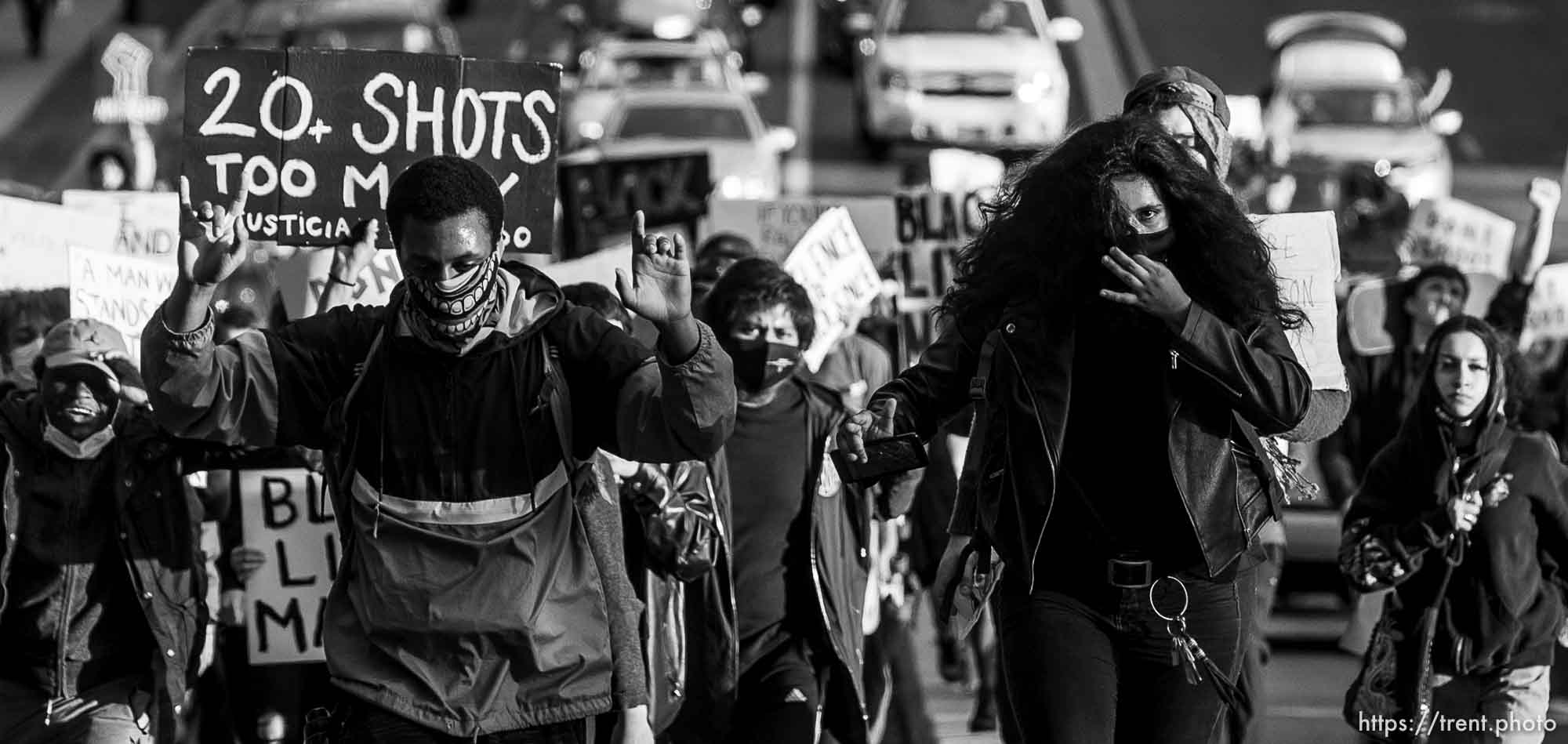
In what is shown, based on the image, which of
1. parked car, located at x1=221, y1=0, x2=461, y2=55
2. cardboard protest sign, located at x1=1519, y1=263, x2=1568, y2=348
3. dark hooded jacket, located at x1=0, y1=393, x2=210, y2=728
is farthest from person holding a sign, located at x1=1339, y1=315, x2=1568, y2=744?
parked car, located at x1=221, y1=0, x2=461, y2=55

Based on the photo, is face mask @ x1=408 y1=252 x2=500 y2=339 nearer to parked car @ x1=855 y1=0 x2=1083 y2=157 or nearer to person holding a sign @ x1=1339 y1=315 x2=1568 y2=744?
person holding a sign @ x1=1339 y1=315 x2=1568 y2=744

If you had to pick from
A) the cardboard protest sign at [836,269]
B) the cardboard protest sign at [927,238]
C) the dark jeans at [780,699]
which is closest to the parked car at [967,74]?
the cardboard protest sign at [927,238]

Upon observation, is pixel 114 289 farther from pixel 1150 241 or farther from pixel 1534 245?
pixel 1534 245

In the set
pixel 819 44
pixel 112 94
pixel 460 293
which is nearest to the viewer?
pixel 460 293

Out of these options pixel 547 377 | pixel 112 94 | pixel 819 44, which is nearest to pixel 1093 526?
pixel 547 377

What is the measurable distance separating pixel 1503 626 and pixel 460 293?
154 inches

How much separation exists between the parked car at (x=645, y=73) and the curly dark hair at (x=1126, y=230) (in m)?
21.3

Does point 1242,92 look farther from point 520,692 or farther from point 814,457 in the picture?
point 520,692

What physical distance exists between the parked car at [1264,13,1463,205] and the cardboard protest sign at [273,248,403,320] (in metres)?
15.8

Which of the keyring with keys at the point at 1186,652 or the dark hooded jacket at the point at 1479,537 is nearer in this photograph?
the keyring with keys at the point at 1186,652

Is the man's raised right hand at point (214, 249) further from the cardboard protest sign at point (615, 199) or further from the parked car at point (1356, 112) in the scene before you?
the parked car at point (1356, 112)

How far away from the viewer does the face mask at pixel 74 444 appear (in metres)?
7.73

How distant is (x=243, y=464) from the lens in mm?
8117

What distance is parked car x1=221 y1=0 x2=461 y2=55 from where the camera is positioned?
30.8m
